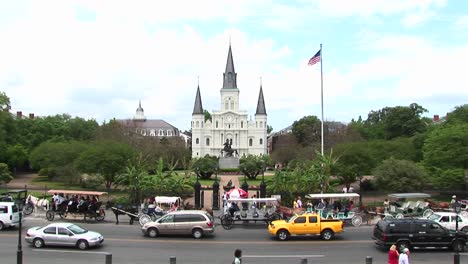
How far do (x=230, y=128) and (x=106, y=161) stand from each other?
3850 inches

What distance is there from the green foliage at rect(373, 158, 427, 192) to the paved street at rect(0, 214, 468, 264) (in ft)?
53.5

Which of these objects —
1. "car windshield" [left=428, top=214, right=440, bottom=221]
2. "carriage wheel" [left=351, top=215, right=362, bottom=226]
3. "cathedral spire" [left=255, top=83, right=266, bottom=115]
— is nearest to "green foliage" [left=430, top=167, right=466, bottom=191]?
"carriage wheel" [left=351, top=215, right=362, bottom=226]

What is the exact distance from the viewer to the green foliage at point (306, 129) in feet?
384

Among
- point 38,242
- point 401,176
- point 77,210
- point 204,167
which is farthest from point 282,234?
point 204,167

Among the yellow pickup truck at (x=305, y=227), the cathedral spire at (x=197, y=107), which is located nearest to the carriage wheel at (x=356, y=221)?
the yellow pickup truck at (x=305, y=227)

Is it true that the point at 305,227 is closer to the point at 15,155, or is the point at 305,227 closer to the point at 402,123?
the point at 15,155

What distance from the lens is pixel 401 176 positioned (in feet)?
138

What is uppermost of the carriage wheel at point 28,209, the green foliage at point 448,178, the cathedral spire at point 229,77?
the cathedral spire at point 229,77

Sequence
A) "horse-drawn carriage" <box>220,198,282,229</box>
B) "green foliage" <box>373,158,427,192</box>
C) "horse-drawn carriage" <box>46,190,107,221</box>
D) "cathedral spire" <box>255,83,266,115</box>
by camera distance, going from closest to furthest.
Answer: "horse-drawn carriage" <box>220,198,282,229</box> → "horse-drawn carriage" <box>46,190,107,221</box> → "green foliage" <box>373,158,427,192</box> → "cathedral spire" <box>255,83,266,115</box>

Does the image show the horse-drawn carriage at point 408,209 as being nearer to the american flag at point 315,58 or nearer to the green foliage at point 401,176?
the green foliage at point 401,176

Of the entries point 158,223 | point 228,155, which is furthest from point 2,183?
point 228,155

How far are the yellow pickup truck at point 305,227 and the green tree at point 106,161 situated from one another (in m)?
27.6

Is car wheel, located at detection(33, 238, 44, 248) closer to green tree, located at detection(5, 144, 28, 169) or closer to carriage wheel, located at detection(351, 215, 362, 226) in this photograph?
carriage wheel, located at detection(351, 215, 362, 226)

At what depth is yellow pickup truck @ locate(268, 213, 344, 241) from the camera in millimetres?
24328
